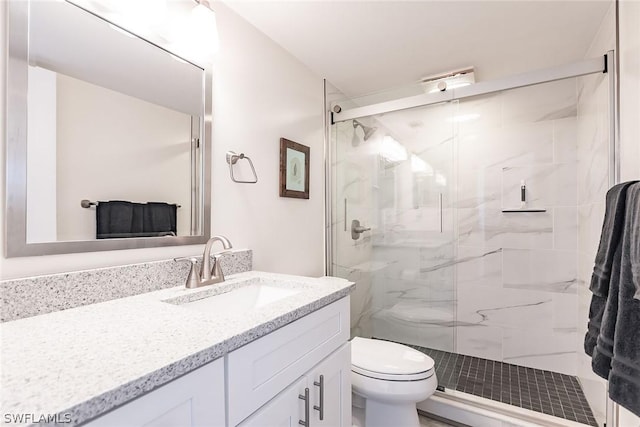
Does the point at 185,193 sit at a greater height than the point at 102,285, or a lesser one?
greater

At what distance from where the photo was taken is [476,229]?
7.92 ft

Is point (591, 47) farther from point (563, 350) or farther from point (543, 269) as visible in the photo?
point (563, 350)

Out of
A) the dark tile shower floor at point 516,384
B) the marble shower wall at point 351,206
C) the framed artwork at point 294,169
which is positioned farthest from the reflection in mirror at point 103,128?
the dark tile shower floor at point 516,384

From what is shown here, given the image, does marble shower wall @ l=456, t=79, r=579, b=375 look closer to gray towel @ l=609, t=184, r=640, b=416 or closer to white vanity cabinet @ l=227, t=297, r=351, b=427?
gray towel @ l=609, t=184, r=640, b=416

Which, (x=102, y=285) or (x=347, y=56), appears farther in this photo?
(x=347, y=56)

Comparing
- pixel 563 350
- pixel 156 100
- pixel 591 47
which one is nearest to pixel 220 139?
pixel 156 100

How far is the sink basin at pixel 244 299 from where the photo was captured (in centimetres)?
114

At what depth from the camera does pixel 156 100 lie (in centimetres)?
120

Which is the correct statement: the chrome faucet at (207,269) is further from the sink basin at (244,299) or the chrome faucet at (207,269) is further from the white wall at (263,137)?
the white wall at (263,137)

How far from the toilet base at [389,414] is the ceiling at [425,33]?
6.12ft

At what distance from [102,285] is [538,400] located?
2272 mm

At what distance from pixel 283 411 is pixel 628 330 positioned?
3.44 feet

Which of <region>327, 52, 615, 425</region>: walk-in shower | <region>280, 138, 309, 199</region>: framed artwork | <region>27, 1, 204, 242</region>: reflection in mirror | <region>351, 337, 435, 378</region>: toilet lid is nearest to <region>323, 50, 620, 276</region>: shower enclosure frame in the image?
<region>327, 52, 615, 425</region>: walk-in shower

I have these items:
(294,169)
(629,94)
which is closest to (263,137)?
(294,169)
